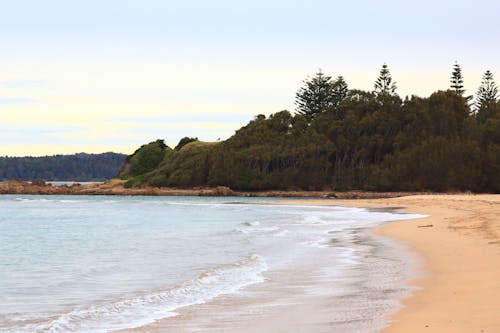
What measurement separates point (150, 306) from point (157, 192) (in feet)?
350

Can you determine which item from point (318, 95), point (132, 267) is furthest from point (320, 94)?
point (132, 267)

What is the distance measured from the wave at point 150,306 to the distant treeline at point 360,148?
86883mm

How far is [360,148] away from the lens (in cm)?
11319

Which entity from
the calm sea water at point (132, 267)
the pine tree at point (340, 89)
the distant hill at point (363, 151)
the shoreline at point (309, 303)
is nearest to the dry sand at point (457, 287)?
the shoreline at point (309, 303)

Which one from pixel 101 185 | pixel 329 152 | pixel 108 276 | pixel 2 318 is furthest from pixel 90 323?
pixel 101 185

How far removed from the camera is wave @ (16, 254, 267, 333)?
11.1 metres

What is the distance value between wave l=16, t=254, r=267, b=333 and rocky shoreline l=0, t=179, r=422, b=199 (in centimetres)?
8010

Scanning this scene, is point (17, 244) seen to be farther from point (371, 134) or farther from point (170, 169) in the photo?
point (170, 169)

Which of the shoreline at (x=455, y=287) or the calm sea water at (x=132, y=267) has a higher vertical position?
the shoreline at (x=455, y=287)

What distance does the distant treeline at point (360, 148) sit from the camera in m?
101

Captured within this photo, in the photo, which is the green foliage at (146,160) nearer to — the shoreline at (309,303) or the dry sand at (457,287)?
the dry sand at (457,287)

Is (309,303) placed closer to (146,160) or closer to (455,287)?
(455,287)

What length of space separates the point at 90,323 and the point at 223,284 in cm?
503

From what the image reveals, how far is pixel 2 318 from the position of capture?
11914 millimetres
